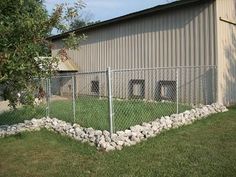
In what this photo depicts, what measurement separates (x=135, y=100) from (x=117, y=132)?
17.3 feet

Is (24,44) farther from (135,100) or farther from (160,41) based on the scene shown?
(160,41)

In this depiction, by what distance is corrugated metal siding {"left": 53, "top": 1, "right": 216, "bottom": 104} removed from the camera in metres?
14.5

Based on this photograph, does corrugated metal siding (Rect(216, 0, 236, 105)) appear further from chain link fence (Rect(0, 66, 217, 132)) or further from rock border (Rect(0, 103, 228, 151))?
rock border (Rect(0, 103, 228, 151))

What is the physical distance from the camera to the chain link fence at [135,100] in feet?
38.7

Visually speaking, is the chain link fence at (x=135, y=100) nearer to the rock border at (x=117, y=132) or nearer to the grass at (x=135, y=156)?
the rock border at (x=117, y=132)

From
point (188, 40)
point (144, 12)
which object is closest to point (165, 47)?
point (188, 40)

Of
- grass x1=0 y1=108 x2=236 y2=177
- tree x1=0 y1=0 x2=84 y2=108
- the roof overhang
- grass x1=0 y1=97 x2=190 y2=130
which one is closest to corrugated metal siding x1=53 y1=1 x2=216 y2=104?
the roof overhang

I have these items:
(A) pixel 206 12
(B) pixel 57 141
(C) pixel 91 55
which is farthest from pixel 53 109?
(C) pixel 91 55

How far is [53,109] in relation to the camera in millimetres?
14680

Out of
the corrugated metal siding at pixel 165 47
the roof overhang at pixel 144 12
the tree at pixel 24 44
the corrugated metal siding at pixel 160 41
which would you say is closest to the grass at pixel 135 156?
the tree at pixel 24 44

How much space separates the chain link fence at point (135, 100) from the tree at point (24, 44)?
3.35 metres

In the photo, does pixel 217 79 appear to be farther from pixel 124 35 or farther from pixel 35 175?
pixel 35 175

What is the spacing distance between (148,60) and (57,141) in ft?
25.8

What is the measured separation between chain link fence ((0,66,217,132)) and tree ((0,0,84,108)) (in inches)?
132
